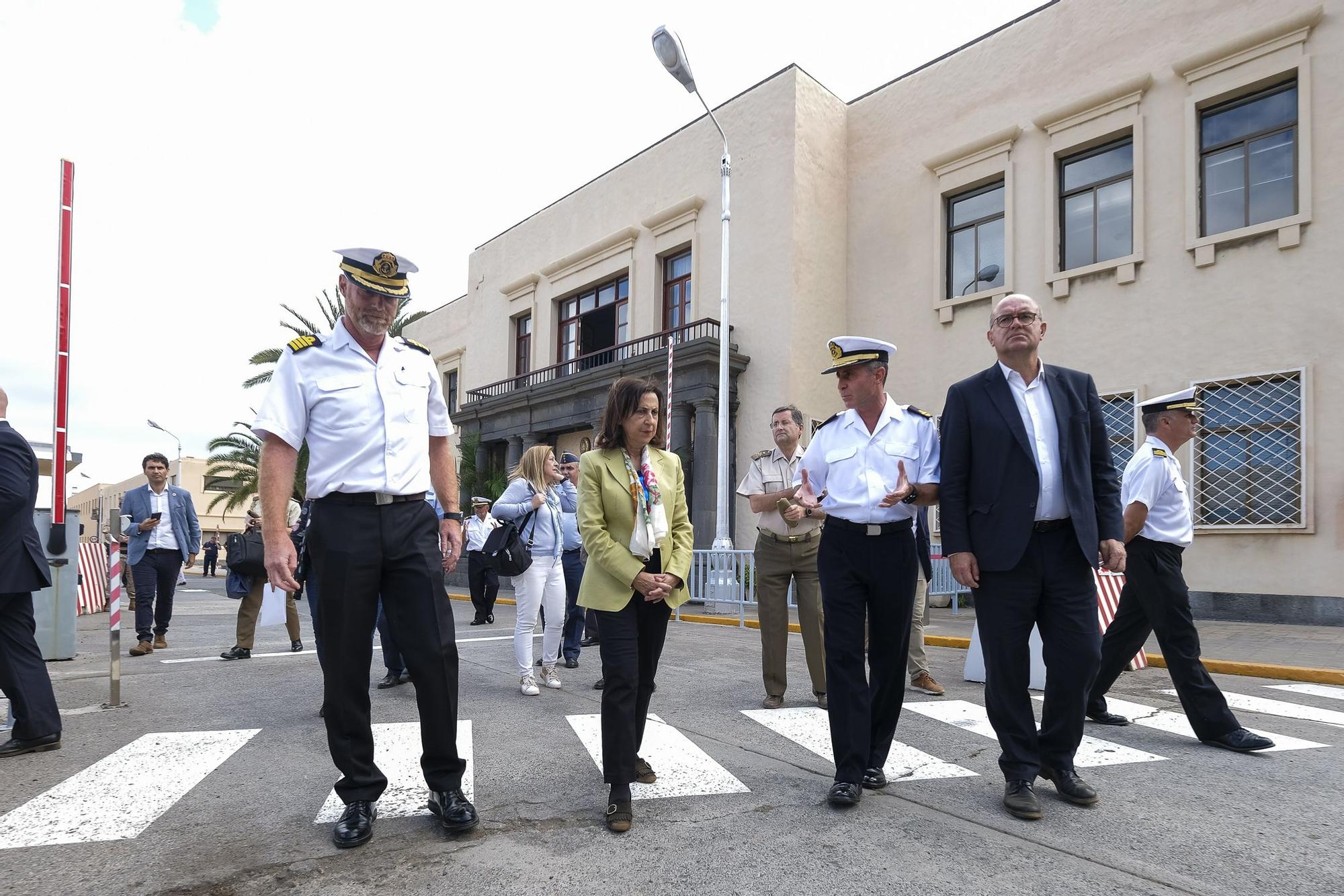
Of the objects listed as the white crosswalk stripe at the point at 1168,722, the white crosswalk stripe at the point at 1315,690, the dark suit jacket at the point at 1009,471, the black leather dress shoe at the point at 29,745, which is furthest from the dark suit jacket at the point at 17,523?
the white crosswalk stripe at the point at 1315,690

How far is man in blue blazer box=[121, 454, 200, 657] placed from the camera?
920cm

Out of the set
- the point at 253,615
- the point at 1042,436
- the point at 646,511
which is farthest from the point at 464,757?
the point at 253,615

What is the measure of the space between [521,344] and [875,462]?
25069 millimetres

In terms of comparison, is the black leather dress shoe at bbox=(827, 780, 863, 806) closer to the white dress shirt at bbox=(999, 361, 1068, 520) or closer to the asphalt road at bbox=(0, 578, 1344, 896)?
the asphalt road at bbox=(0, 578, 1344, 896)

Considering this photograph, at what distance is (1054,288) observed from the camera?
15.8 metres

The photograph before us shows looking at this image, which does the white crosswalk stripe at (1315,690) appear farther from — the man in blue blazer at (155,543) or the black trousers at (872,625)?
the man in blue blazer at (155,543)

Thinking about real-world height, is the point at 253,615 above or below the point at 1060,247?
below

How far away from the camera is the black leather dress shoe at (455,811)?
128 inches

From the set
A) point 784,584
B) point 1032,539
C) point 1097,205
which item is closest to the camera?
point 1032,539

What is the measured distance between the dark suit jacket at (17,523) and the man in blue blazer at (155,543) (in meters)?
4.43

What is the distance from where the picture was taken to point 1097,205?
15.6m

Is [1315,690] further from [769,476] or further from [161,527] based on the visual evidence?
[161,527]

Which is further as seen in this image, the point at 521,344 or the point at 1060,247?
the point at 521,344

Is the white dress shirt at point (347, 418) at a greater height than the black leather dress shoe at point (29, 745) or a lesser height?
greater
